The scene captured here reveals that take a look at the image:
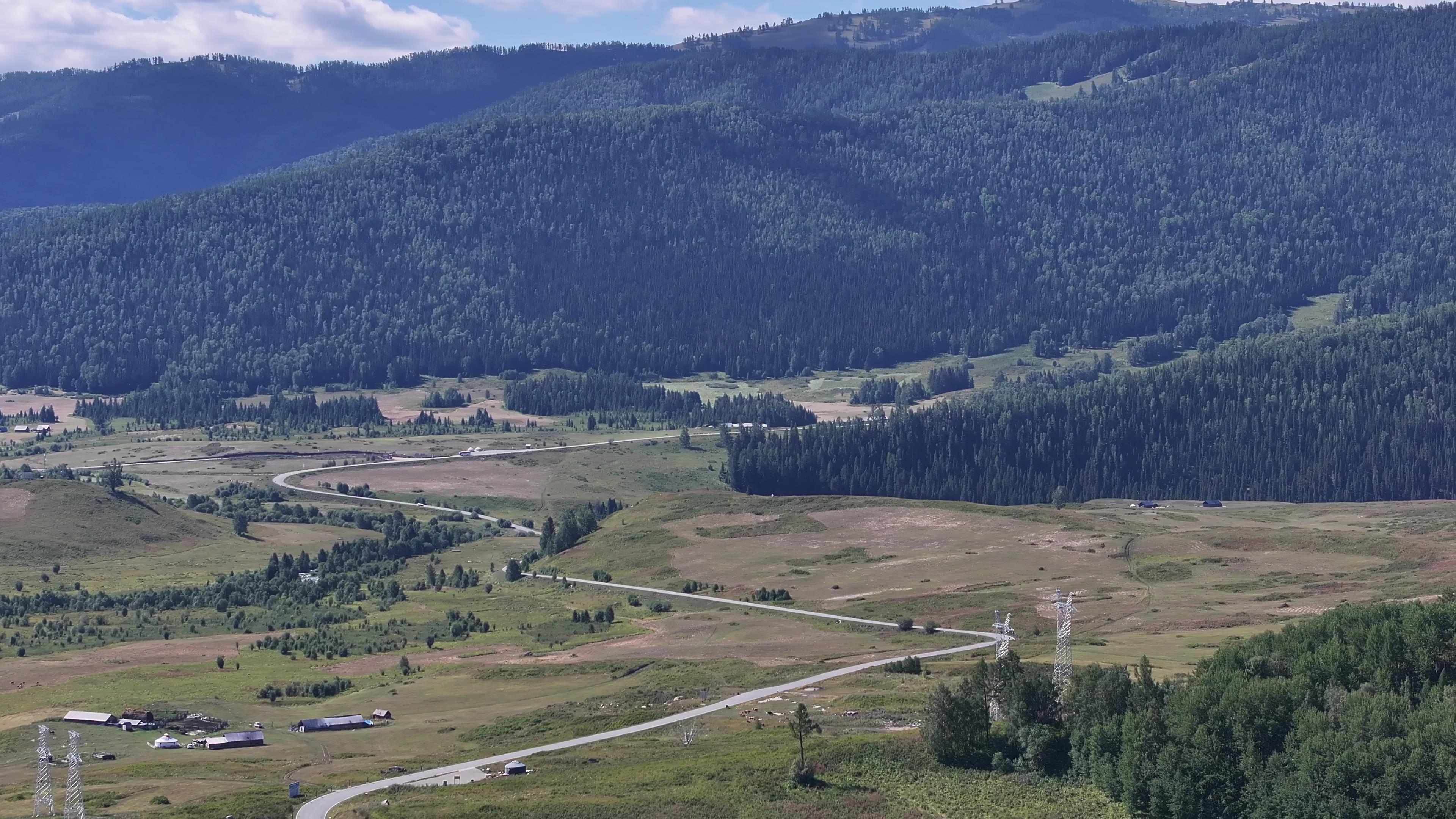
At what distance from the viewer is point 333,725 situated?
161m

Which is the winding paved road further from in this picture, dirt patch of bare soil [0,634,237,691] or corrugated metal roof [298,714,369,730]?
dirt patch of bare soil [0,634,237,691]

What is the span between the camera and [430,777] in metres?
138

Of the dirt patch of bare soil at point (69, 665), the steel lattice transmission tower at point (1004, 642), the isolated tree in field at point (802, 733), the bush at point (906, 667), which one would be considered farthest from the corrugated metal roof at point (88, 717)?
the steel lattice transmission tower at point (1004, 642)

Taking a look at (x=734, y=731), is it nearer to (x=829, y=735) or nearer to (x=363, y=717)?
(x=829, y=735)

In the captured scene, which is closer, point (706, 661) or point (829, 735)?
point (829, 735)

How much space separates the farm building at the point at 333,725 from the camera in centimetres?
15962

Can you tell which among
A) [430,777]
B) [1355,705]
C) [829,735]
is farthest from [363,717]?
[1355,705]

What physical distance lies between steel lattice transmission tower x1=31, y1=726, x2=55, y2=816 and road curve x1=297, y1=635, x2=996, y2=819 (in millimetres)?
14765

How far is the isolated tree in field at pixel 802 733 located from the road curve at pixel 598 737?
53.9 feet

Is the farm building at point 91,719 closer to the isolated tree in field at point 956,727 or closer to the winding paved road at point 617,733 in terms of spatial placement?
the winding paved road at point 617,733

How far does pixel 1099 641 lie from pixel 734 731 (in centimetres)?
4082

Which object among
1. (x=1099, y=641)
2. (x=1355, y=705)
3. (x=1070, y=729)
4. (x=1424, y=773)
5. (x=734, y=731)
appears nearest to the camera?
(x=1424, y=773)

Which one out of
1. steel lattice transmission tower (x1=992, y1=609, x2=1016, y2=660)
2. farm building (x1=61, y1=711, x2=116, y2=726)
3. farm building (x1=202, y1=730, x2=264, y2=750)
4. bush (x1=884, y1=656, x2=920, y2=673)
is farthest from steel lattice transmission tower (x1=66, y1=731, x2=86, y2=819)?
bush (x1=884, y1=656, x2=920, y2=673)

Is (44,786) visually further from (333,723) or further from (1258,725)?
(1258,725)
